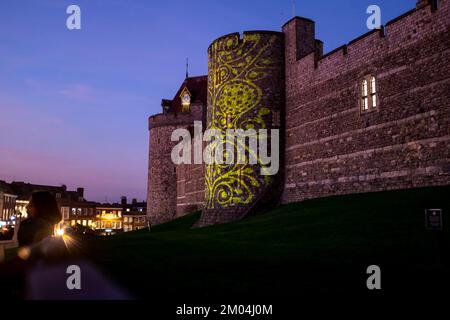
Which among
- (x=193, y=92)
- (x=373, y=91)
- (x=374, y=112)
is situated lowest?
(x=374, y=112)

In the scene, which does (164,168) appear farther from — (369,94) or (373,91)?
(373,91)

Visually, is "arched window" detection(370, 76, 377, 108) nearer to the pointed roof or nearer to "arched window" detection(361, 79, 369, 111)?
"arched window" detection(361, 79, 369, 111)

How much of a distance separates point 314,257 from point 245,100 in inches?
592

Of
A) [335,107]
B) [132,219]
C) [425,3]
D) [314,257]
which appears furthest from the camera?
[132,219]

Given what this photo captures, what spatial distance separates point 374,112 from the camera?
17.7m

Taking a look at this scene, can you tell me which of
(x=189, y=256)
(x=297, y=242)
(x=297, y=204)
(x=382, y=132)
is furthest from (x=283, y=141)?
(x=189, y=256)

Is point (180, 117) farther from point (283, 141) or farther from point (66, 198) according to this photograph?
point (66, 198)

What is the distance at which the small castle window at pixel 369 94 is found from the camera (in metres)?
17.9

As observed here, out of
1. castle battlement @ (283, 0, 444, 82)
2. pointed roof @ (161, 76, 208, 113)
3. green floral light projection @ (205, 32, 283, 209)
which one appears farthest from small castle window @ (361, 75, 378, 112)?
pointed roof @ (161, 76, 208, 113)

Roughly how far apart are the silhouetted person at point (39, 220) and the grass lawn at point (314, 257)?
68.7 inches

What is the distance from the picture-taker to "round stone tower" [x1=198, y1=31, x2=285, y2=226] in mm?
23047

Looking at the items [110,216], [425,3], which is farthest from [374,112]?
[110,216]

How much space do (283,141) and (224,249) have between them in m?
12.6

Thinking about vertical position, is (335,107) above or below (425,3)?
below
